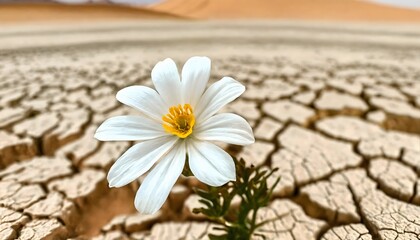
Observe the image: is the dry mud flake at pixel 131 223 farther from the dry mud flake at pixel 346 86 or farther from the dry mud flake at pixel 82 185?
the dry mud flake at pixel 346 86

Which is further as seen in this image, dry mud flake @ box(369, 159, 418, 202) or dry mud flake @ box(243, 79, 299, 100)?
dry mud flake @ box(243, 79, 299, 100)

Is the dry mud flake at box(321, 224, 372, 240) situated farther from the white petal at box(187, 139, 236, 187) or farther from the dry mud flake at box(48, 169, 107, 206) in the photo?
the dry mud flake at box(48, 169, 107, 206)

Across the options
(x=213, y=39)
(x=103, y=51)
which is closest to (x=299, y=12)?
(x=213, y=39)

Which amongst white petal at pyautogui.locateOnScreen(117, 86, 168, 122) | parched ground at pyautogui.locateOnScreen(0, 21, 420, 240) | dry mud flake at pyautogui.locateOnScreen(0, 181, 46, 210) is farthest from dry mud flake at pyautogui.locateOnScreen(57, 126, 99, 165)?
white petal at pyautogui.locateOnScreen(117, 86, 168, 122)

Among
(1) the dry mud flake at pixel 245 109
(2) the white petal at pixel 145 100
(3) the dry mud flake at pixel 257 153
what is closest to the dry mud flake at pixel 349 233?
(3) the dry mud flake at pixel 257 153

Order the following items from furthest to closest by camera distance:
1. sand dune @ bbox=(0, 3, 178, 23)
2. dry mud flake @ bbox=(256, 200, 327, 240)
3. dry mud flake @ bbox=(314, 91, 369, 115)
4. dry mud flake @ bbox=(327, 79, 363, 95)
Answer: sand dune @ bbox=(0, 3, 178, 23)
dry mud flake @ bbox=(327, 79, 363, 95)
dry mud flake @ bbox=(314, 91, 369, 115)
dry mud flake @ bbox=(256, 200, 327, 240)

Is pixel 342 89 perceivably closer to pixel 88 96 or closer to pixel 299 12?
pixel 88 96

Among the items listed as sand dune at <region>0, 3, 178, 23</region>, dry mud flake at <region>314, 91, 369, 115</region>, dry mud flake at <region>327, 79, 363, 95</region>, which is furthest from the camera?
sand dune at <region>0, 3, 178, 23</region>
